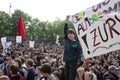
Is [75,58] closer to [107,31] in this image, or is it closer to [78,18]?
[78,18]

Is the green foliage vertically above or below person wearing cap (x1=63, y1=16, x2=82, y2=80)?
above

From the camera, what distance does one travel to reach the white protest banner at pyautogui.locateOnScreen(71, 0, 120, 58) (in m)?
7.04

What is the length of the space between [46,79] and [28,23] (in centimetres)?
9834

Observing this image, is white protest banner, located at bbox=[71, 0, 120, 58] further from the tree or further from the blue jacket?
the tree

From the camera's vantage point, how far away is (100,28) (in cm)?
734

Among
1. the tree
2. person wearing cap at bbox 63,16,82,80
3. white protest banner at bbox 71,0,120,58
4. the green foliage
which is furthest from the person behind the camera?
the green foliage

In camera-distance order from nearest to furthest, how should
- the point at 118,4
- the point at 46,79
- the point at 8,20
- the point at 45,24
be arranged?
the point at 118,4 < the point at 46,79 < the point at 8,20 < the point at 45,24

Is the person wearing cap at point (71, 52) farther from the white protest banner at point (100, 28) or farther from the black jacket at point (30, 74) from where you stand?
the black jacket at point (30, 74)

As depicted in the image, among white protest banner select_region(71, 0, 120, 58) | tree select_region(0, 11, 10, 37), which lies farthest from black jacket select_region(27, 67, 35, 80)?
tree select_region(0, 11, 10, 37)

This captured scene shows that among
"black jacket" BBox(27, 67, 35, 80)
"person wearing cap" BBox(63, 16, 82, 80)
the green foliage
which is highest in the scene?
the green foliage

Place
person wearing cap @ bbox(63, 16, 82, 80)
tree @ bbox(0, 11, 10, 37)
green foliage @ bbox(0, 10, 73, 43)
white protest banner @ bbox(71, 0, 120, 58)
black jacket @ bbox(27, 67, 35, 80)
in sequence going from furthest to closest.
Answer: green foliage @ bbox(0, 10, 73, 43)
tree @ bbox(0, 11, 10, 37)
black jacket @ bbox(27, 67, 35, 80)
person wearing cap @ bbox(63, 16, 82, 80)
white protest banner @ bbox(71, 0, 120, 58)

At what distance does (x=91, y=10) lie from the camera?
7.64 metres

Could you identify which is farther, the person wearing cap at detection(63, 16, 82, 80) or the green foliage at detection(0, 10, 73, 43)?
the green foliage at detection(0, 10, 73, 43)

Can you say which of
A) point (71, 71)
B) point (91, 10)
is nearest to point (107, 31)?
point (91, 10)
